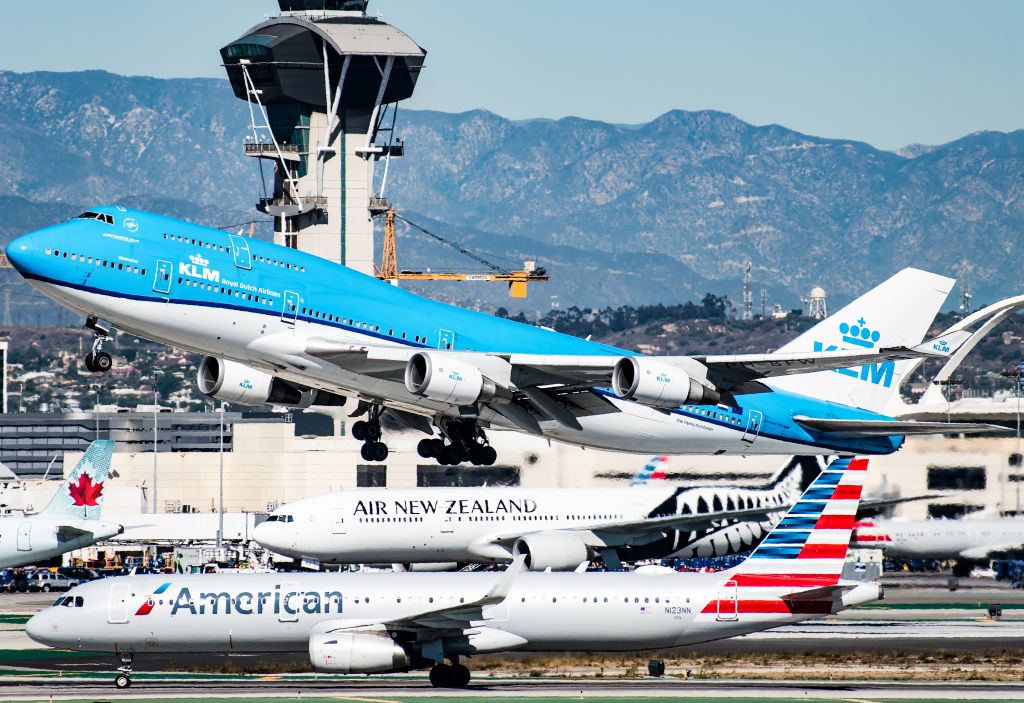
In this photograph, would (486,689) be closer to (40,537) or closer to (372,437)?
(372,437)

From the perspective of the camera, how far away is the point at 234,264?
45.0 meters

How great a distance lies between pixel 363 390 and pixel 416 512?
22341mm

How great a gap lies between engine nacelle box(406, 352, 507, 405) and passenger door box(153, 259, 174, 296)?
7378 mm

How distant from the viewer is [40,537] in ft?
245

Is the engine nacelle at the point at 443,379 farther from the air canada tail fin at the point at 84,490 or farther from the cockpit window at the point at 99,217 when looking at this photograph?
the air canada tail fin at the point at 84,490

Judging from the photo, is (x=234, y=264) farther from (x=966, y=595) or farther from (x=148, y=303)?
(x=966, y=595)

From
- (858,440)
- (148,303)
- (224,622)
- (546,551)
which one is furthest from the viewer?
(546,551)

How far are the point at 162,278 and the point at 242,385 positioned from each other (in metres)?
8.05

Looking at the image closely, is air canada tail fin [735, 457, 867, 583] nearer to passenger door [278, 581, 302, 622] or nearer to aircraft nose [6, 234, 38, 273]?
Result: passenger door [278, 581, 302, 622]

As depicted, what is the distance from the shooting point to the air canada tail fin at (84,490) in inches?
3024

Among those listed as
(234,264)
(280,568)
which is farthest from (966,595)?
(234,264)

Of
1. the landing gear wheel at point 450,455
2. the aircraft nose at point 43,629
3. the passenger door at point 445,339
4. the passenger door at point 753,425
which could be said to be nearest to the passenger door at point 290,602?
the landing gear wheel at point 450,455

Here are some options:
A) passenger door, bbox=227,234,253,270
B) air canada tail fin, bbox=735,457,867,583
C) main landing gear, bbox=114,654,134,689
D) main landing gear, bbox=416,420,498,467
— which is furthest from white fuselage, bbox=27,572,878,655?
passenger door, bbox=227,234,253,270

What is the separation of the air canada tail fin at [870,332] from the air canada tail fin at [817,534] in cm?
681
